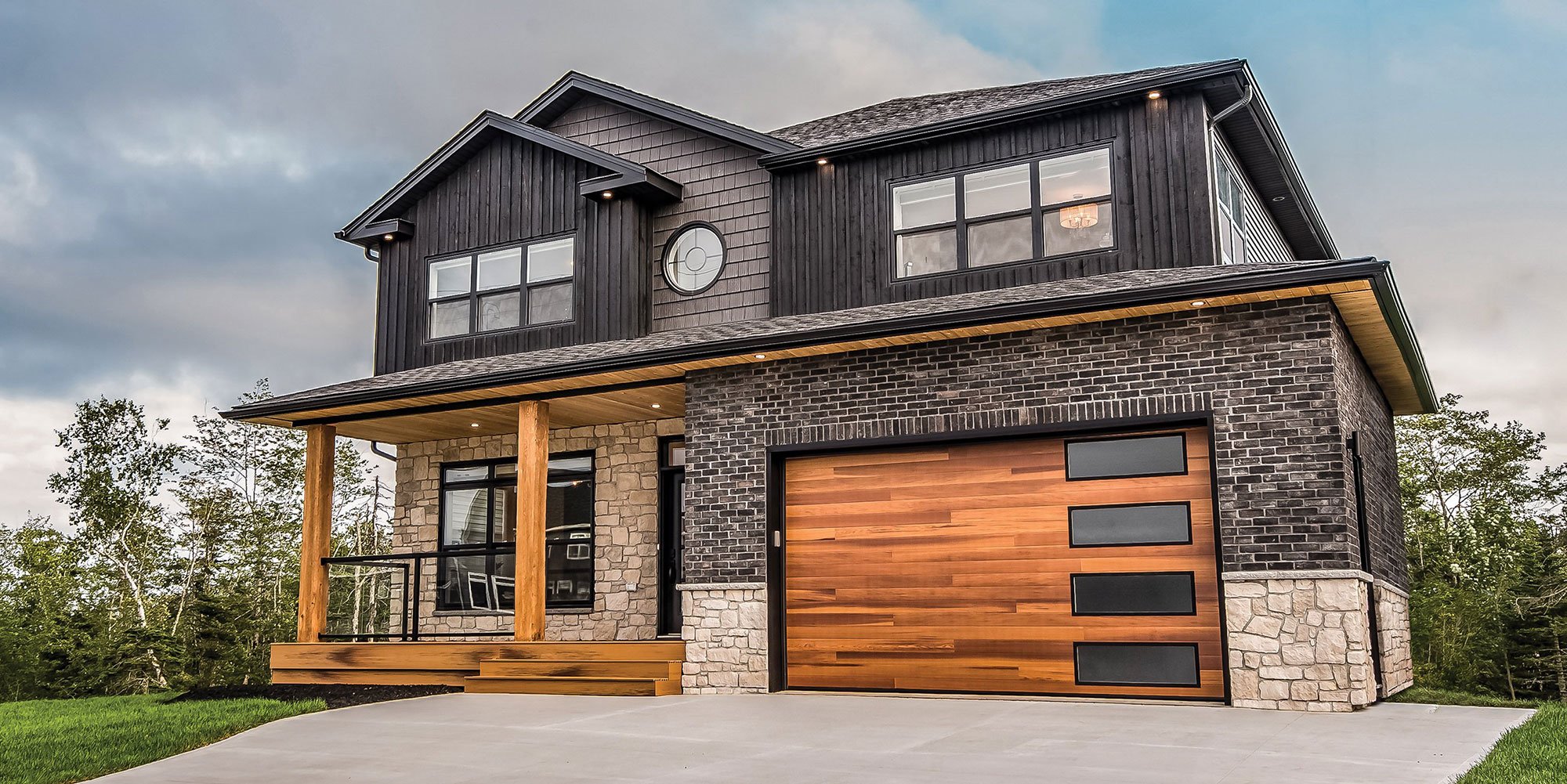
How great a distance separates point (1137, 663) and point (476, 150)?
994 centimetres

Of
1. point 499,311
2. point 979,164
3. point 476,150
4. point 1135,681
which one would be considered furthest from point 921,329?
point 476,150

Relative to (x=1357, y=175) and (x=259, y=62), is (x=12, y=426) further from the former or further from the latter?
(x=1357, y=175)

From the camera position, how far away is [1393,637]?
1052cm

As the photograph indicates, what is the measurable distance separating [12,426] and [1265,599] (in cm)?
2779

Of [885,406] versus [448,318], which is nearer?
[885,406]

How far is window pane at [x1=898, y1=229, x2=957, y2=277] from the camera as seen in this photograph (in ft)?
37.1

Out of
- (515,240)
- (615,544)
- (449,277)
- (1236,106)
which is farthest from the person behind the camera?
(449,277)

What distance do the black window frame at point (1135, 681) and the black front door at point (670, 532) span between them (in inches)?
200

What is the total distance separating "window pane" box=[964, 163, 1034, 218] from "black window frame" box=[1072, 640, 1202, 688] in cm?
429

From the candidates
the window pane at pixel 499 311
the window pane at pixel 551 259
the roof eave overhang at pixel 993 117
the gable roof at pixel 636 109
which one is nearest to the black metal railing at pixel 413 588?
the window pane at pixel 499 311

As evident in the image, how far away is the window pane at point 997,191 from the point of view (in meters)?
11.1

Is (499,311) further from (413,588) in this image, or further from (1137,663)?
(1137,663)

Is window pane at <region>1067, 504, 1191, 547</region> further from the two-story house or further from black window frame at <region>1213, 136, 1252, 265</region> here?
black window frame at <region>1213, 136, 1252, 265</region>

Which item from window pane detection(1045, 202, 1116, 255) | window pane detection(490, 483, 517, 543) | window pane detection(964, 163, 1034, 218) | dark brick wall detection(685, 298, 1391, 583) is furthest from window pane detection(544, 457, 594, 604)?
window pane detection(1045, 202, 1116, 255)
